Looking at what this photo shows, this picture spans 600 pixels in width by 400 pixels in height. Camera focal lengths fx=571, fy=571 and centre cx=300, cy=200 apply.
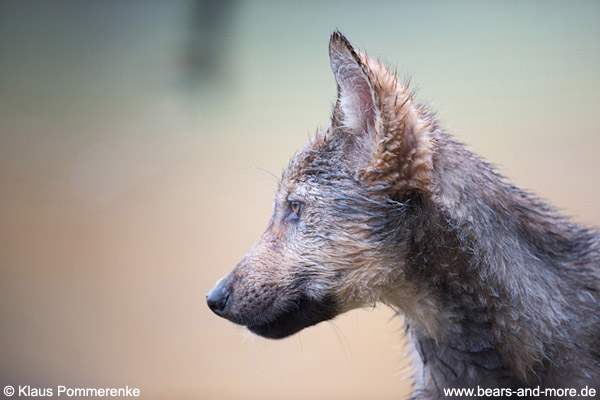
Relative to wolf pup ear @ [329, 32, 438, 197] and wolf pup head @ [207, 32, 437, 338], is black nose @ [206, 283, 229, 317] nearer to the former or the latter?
wolf pup head @ [207, 32, 437, 338]

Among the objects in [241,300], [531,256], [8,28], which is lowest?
[241,300]

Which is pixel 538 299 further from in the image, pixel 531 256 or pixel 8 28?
pixel 8 28

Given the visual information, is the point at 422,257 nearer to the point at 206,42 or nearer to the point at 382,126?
the point at 382,126

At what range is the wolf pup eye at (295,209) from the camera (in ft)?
7.75

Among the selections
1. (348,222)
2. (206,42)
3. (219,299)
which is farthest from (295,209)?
(206,42)

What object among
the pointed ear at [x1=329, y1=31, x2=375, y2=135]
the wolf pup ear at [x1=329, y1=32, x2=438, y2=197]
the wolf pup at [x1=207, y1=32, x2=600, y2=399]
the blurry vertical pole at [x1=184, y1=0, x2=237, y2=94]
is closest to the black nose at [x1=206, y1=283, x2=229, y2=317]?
the wolf pup at [x1=207, y1=32, x2=600, y2=399]

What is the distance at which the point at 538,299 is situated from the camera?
7.09ft

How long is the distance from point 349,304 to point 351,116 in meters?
0.77

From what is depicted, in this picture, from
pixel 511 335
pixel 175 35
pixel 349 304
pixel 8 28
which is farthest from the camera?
pixel 175 35

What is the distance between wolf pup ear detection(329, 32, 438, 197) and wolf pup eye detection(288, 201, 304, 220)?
0.27 metres

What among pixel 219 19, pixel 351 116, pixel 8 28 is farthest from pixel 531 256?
pixel 8 28

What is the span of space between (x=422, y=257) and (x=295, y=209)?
1.82ft

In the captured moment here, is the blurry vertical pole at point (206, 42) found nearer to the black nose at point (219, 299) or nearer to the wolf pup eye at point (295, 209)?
the wolf pup eye at point (295, 209)

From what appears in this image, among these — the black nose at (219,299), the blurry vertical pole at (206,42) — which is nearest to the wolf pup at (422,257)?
the black nose at (219,299)
